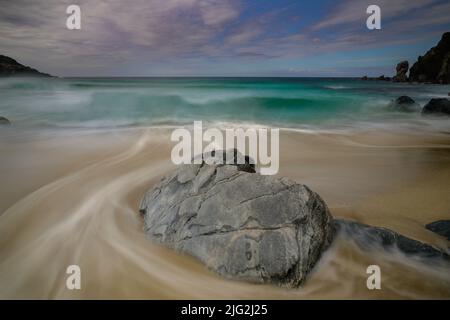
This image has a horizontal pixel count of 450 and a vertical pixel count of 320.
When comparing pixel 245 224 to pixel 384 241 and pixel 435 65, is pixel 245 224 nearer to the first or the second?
pixel 384 241

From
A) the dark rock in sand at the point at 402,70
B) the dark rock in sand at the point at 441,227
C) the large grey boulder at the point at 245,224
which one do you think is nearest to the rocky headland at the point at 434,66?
the dark rock in sand at the point at 402,70

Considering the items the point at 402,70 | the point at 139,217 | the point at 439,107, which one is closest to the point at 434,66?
the point at 402,70

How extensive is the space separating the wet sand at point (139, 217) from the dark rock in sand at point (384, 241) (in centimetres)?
12

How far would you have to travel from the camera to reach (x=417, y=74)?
1257 inches

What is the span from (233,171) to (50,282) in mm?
1893

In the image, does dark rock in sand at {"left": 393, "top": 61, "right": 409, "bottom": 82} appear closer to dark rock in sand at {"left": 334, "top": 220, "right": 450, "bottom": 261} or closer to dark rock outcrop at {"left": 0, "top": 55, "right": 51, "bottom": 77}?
dark rock outcrop at {"left": 0, "top": 55, "right": 51, "bottom": 77}

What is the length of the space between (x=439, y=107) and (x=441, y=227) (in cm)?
1014

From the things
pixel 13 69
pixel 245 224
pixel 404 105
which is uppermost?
pixel 13 69

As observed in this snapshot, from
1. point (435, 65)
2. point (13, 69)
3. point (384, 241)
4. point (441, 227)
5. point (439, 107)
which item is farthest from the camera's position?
point (435, 65)

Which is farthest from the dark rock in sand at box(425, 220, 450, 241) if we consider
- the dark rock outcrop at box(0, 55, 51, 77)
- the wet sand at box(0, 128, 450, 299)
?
the dark rock outcrop at box(0, 55, 51, 77)

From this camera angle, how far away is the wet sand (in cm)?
256

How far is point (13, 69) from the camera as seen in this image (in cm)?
870

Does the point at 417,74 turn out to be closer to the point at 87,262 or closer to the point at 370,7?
the point at 370,7

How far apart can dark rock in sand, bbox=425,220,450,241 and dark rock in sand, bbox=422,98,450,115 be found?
962 cm
